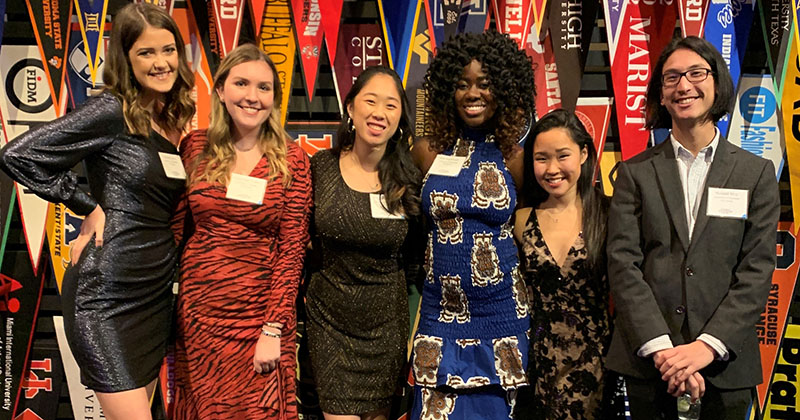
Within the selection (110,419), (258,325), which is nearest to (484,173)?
(258,325)

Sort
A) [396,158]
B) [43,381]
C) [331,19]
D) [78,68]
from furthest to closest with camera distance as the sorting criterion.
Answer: [43,381]
[78,68]
[331,19]
[396,158]

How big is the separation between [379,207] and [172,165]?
2.47ft

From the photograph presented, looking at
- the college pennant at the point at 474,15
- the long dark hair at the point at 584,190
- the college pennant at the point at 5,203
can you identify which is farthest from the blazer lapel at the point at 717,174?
the college pennant at the point at 5,203

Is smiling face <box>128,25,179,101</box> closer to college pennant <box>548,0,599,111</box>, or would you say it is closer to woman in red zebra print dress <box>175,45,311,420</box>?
woman in red zebra print dress <box>175,45,311,420</box>

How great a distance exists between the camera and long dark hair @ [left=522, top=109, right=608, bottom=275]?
2.14 meters

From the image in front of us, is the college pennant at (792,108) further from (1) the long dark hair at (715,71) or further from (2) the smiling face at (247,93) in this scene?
(2) the smiling face at (247,93)

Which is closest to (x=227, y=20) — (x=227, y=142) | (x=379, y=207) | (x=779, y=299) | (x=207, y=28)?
(x=207, y=28)

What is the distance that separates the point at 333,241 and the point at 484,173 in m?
0.63

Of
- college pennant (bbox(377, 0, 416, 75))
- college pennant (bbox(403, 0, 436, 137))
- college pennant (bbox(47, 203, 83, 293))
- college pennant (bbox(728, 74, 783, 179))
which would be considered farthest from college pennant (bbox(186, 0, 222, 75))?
college pennant (bbox(728, 74, 783, 179))

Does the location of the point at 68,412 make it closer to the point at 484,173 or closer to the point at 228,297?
the point at 228,297

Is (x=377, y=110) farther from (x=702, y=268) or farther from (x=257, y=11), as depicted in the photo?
(x=702, y=268)

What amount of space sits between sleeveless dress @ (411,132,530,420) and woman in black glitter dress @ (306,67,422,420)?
0.15 m

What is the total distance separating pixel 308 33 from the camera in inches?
107

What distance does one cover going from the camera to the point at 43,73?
9.26 ft
